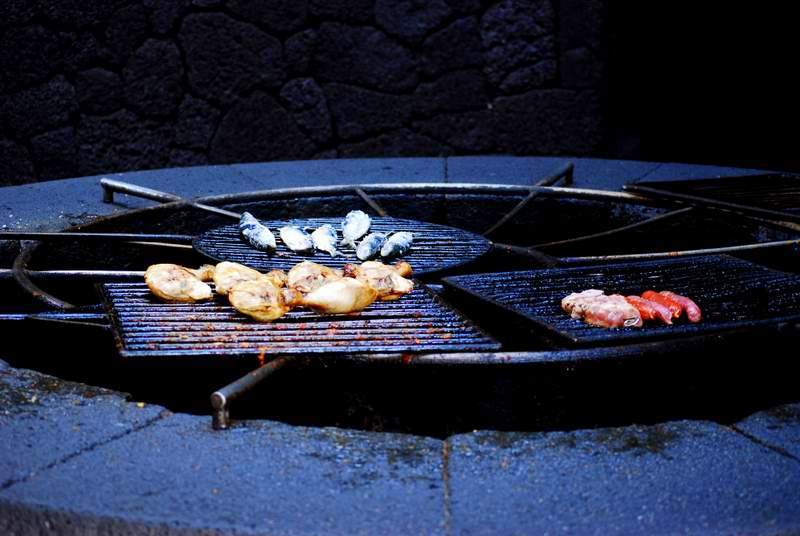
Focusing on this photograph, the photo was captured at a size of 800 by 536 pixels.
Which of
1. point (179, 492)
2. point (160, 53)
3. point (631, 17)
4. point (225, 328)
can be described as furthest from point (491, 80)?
point (179, 492)

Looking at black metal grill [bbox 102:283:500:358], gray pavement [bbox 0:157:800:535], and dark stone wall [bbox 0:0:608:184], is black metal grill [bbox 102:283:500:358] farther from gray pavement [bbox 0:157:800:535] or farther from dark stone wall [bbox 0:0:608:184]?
dark stone wall [bbox 0:0:608:184]

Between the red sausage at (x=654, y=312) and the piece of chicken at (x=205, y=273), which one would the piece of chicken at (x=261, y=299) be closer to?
the piece of chicken at (x=205, y=273)

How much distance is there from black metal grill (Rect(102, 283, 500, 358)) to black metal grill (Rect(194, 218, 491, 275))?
1.58 feet

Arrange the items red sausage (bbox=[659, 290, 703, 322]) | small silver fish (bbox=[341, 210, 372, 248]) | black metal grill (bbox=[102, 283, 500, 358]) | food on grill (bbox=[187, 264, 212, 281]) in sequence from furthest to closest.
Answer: small silver fish (bbox=[341, 210, 372, 248])
food on grill (bbox=[187, 264, 212, 281])
red sausage (bbox=[659, 290, 703, 322])
black metal grill (bbox=[102, 283, 500, 358])

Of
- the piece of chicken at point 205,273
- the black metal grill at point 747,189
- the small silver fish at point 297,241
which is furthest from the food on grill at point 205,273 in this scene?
the black metal grill at point 747,189

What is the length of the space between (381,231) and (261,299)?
3.94ft

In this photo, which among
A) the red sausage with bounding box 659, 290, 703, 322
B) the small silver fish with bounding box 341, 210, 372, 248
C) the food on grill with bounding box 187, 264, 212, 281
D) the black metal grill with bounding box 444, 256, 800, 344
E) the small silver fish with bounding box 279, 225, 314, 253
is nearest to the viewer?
the black metal grill with bounding box 444, 256, 800, 344

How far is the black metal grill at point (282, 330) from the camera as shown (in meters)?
1.70

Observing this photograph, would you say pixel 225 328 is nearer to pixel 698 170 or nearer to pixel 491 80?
pixel 698 170

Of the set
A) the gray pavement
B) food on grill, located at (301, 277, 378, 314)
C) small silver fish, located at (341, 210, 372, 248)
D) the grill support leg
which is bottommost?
the gray pavement

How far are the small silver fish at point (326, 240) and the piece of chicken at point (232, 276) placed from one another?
0.46 metres

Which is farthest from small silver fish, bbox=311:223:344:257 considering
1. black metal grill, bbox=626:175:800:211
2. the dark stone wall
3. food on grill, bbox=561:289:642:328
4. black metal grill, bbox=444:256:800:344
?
the dark stone wall

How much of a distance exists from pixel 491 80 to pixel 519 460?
565cm

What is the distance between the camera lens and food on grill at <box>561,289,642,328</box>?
187cm
